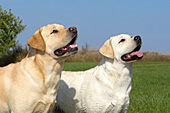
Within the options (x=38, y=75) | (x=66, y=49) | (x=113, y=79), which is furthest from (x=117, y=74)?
(x=38, y=75)

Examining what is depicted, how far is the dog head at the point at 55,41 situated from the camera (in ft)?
12.7

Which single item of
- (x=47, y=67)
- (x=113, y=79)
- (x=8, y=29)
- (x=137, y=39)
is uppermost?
(x=137, y=39)

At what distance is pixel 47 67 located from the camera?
390cm

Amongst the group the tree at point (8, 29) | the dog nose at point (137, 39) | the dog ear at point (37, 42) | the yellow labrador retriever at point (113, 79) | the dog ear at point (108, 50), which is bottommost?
the tree at point (8, 29)

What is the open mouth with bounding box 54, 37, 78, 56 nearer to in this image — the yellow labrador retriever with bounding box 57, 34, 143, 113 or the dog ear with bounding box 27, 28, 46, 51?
the dog ear with bounding box 27, 28, 46, 51

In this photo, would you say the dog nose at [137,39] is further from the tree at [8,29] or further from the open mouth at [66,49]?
the tree at [8,29]

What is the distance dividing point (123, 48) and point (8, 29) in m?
26.5

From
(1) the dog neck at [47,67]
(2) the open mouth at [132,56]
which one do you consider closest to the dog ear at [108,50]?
(2) the open mouth at [132,56]

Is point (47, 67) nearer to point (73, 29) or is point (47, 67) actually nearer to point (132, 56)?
point (73, 29)

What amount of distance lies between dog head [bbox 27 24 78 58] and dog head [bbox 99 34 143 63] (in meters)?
0.85

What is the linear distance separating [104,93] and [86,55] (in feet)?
101

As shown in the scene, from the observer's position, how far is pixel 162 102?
7.13 metres

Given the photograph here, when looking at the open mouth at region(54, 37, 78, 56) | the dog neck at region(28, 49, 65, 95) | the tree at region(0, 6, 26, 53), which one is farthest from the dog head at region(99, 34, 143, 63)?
the tree at region(0, 6, 26, 53)

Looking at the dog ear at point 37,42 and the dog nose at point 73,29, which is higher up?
the dog nose at point 73,29
